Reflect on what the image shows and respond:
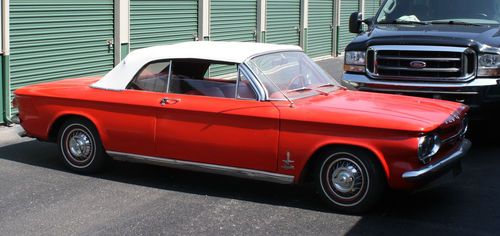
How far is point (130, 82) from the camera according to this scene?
254 inches

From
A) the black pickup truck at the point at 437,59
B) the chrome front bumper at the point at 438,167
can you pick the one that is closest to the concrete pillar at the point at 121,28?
the black pickup truck at the point at 437,59

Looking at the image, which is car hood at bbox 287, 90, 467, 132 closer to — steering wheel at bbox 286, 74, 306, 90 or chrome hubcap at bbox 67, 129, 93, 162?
steering wheel at bbox 286, 74, 306, 90

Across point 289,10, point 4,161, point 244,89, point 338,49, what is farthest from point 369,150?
point 338,49

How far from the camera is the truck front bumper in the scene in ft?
24.2

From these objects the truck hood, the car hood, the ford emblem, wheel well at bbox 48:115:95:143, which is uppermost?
the truck hood

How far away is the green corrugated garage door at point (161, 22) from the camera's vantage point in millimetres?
12070

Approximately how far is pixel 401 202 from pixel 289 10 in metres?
12.9

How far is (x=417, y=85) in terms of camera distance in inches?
301

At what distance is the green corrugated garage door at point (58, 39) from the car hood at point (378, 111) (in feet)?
17.3

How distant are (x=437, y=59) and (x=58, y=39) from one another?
19.2 ft

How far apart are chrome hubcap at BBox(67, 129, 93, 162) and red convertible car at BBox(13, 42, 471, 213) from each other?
0.01 meters

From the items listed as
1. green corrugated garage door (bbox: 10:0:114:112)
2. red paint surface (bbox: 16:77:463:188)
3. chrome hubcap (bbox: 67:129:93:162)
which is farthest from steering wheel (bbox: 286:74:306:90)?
green corrugated garage door (bbox: 10:0:114:112)

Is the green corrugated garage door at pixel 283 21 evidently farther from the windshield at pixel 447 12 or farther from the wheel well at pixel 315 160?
the wheel well at pixel 315 160

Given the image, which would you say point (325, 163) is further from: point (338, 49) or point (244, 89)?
point (338, 49)
